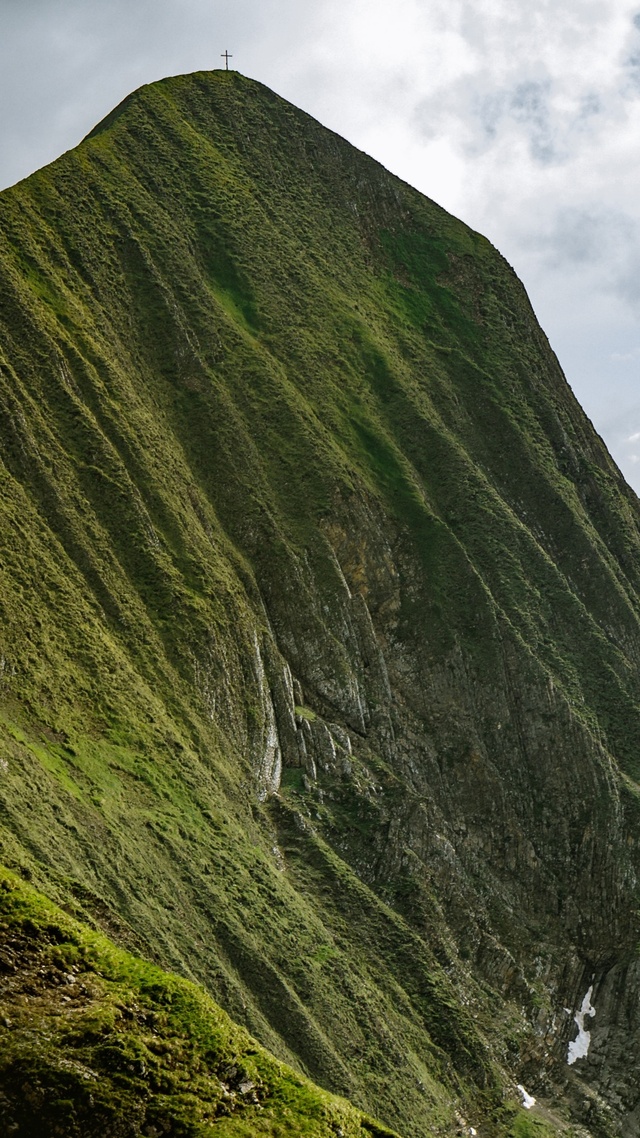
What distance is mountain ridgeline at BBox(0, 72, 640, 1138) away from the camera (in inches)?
1752

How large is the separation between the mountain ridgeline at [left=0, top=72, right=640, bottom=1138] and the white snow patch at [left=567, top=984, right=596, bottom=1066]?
29 centimetres

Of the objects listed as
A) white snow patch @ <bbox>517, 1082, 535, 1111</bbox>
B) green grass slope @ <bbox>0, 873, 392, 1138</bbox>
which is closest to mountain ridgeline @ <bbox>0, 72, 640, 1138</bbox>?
white snow patch @ <bbox>517, 1082, 535, 1111</bbox>

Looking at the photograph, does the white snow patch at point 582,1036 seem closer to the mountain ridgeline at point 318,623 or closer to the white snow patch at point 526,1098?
the mountain ridgeline at point 318,623

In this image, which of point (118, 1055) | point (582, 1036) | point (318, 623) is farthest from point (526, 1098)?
point (118, 1055)

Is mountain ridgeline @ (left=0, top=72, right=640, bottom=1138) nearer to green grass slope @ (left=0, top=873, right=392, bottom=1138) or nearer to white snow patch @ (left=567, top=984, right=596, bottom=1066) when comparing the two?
→ white snow patch @ (left=567, top=984, right=596, bottom=1066)

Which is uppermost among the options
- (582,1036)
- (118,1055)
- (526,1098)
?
(118,1055)

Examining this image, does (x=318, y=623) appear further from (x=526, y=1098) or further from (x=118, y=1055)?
(x=118, y=1055)

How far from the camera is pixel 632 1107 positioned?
53406 mm

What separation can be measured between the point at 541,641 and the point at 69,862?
3809 cm

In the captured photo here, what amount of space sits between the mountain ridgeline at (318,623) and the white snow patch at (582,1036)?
29cm

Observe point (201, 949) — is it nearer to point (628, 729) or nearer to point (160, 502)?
point (160, 502)

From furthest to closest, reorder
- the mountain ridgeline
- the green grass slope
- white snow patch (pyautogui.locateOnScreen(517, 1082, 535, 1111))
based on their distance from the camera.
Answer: white snow patch (pyautogui.locateOnScreen(517, 1082, 535, 1111)) → the mountain ridgeline → the green grass slope

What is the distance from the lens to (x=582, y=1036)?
57.5 m

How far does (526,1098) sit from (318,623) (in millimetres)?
24341
